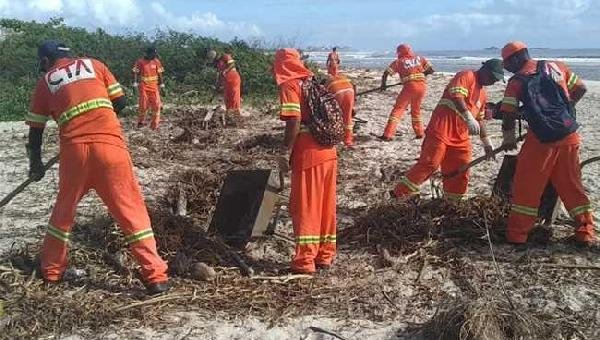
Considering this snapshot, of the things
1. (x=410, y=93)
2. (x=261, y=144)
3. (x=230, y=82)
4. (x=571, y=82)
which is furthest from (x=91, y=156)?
(x=230, y=82)

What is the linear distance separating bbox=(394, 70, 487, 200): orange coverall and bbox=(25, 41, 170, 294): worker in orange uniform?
2.88 metres

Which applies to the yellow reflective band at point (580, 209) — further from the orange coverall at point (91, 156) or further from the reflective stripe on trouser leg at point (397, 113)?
the reflective stripe on trouser leg at point (397, 113)

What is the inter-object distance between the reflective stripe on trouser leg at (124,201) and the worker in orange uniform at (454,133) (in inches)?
113

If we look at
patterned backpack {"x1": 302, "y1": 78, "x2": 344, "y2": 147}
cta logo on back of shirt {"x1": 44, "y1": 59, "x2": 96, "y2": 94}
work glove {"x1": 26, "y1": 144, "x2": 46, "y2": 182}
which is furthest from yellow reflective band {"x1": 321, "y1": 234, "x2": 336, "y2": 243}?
work glove {"x1": 26, "y1": 144, "x2": 46, "y2": 182}

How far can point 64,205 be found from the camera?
4.38m

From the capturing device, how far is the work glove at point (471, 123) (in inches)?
230

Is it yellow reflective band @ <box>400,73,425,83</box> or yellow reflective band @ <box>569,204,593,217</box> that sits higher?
yellow reflective band @ <box>400,73,425,83</box>

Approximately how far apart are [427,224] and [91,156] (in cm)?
295

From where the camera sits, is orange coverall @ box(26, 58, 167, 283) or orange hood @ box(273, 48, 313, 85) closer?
orange coverall @ box(26, 58, 167, 283)

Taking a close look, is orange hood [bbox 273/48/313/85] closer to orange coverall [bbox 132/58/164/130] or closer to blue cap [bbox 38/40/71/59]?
blue cap [bbox 38/40/71/59]

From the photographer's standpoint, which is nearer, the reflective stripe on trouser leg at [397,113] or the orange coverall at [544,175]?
the orange coverall at [544,175]

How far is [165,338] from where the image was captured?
3.88 meters

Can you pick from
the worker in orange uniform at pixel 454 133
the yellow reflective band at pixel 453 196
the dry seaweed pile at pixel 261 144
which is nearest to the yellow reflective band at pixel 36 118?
the worker in orange uniform at pixel 454 133

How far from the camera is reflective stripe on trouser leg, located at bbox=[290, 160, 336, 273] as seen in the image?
185 inches
